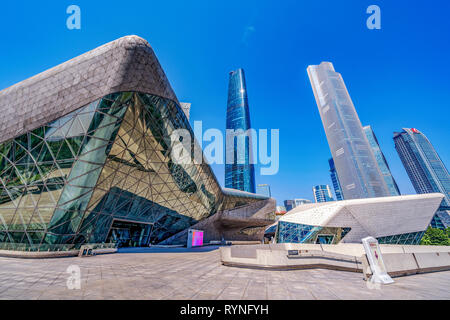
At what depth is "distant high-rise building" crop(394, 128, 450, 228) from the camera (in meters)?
146

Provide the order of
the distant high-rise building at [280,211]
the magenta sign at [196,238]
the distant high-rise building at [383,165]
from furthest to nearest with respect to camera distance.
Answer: the distant high-rise building at [383,165] < the distant high-rise building at [280,211] < the magenta sign at [196,238]

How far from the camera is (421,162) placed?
15900 cm

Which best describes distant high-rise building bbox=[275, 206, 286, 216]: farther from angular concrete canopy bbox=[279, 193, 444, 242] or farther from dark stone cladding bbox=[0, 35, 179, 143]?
dark stone cladding bbox=[0, 35, 179, 143]

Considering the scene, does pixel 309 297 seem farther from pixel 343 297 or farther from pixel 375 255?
pixel 375 255

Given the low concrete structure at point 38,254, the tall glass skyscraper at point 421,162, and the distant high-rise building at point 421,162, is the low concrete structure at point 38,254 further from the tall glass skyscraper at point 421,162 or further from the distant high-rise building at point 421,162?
the tall glass skyscraper at point 421,162

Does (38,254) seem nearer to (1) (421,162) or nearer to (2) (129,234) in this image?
(2) (129,234)

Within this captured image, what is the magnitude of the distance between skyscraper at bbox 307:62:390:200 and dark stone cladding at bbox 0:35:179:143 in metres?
122

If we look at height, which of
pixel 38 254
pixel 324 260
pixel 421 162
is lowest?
pixel 38 254

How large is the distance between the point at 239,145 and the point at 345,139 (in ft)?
271

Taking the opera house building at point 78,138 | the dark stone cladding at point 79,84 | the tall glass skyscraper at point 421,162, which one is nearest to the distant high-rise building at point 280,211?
the opera house building at point 78,138

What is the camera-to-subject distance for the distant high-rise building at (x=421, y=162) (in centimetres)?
14575

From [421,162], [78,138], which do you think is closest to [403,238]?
[78,138]

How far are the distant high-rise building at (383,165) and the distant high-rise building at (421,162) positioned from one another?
1936 centimetres
